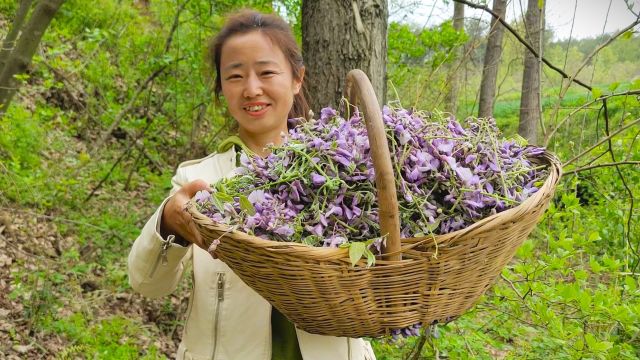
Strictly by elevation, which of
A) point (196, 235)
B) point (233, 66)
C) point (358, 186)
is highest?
point (233, 66)

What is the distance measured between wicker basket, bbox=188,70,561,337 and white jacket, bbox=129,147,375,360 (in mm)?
350

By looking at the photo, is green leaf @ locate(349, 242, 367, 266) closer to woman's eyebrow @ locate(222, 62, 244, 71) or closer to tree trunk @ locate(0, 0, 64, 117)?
woman's eyebrow @ locate(222, 62, 244, 71)

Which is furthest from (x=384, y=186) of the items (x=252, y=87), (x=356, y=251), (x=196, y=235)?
(x=252, y=87)

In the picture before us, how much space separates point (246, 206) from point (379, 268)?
0.27 metres

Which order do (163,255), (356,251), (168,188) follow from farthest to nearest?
(168,188) → (163,255) → (356,251)

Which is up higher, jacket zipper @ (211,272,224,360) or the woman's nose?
the woman's nose

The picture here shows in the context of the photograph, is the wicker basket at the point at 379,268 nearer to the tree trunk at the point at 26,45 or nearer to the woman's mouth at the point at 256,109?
the woman's mouth at the point at 256,109

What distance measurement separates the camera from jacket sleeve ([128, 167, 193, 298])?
4.52ft

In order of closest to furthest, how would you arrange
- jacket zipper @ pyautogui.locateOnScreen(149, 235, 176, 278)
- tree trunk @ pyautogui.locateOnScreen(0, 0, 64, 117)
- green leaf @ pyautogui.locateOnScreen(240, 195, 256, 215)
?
1. green leaf @ pyautogui.locateOnScreen(240, 195, 256, 215)
2. jacket zipper @ pyautogui.locateOnScreen(149, 235, 176, 278)
3. tree trunk @ pyautogui.locateOnScreen(0, 0, 64, 117)

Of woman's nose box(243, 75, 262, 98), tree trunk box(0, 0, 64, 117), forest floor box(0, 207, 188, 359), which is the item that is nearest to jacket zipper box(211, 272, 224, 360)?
woman's nose box(243, 75, 262, 98)

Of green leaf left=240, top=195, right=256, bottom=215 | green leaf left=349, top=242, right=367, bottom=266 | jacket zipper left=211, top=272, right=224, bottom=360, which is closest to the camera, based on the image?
green leaf left=349, top=242, right=367, bottom=266

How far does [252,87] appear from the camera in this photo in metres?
1.51

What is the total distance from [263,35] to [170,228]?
2.13ft

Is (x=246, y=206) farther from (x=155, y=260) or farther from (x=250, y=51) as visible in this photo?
(x=250, y=51)
